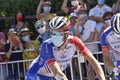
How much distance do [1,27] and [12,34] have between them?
118cm

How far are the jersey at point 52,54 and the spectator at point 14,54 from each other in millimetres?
3178

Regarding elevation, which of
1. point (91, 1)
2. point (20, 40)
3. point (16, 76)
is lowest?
point (16, 76)

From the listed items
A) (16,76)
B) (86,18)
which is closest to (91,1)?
(86,18)

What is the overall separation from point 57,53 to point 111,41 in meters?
0.75

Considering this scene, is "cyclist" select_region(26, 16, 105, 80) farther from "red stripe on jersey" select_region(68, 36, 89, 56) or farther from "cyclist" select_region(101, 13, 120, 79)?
"cyclist" select_region(101, 13, 120, 79)

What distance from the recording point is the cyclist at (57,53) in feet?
15.3

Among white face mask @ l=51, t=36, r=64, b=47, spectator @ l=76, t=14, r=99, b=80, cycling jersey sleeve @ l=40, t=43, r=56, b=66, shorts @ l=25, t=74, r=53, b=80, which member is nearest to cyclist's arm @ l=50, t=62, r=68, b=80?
cycling jersey sleeve @ l=40, t=43, r=56, b=66

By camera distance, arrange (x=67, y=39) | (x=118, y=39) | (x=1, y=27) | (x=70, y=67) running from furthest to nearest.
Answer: (x=1, y=27), (x=70, y=67), (x=118, y=39), (x=67, y=39)

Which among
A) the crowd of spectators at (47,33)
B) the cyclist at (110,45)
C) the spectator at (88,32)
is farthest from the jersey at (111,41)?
the spectator at (88,32)

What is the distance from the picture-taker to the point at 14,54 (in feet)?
27.7

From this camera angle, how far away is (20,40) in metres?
8.62

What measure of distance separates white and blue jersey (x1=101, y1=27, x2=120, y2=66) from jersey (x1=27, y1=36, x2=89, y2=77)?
34 centimetres

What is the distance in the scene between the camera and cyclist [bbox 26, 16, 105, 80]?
15.3 feet

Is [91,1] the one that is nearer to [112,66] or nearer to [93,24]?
[93,24]
